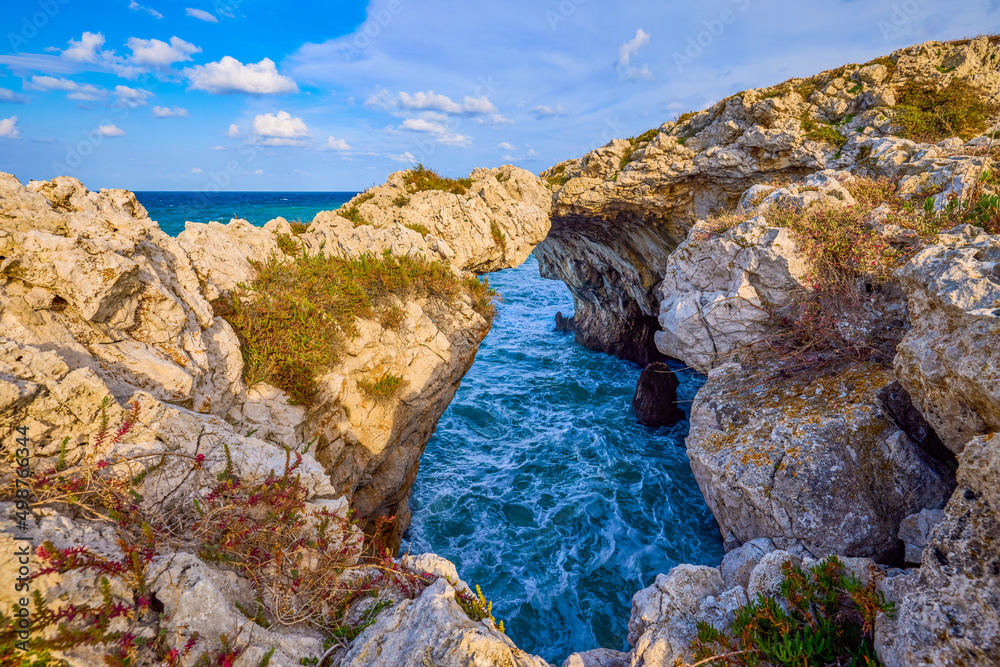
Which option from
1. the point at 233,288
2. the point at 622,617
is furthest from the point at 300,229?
the point at 622,617

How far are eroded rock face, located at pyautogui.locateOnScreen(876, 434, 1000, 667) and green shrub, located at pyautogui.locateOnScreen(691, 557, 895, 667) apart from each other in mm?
236

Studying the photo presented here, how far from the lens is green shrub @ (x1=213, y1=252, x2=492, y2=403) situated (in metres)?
7.66

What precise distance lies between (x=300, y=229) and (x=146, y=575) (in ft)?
31.6

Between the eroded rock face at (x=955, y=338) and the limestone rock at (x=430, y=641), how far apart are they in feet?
20.0

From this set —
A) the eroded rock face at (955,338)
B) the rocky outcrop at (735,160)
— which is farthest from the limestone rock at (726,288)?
the rocky outcrop at (735,160)

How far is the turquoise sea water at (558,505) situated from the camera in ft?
32.8


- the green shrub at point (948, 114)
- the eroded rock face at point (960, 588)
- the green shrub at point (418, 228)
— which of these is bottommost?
the eroded rock face at point (960, 588)

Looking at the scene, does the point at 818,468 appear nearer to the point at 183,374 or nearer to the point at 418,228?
the point at 183,374

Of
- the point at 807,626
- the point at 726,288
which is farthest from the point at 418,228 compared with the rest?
the point at 807,626

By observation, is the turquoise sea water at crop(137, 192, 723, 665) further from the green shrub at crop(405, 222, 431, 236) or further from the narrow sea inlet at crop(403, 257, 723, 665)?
the green shrub at crop(405, 222, 431, 236)

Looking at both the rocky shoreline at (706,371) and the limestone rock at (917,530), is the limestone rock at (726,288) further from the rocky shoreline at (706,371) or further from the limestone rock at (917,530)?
the limestone rock at (917,530)

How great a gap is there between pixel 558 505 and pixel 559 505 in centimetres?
3

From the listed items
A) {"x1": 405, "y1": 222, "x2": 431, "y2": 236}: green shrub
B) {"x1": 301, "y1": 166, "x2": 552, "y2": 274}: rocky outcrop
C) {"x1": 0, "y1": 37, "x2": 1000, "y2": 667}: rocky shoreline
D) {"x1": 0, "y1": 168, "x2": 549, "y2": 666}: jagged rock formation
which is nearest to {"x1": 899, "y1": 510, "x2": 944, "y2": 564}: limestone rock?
{"x1": 0, "y1": 37, "x2": 1000, "y2": 667}: rocky shoreline

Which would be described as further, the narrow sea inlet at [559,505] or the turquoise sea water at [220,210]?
the turquoise sea water at [220,210]
